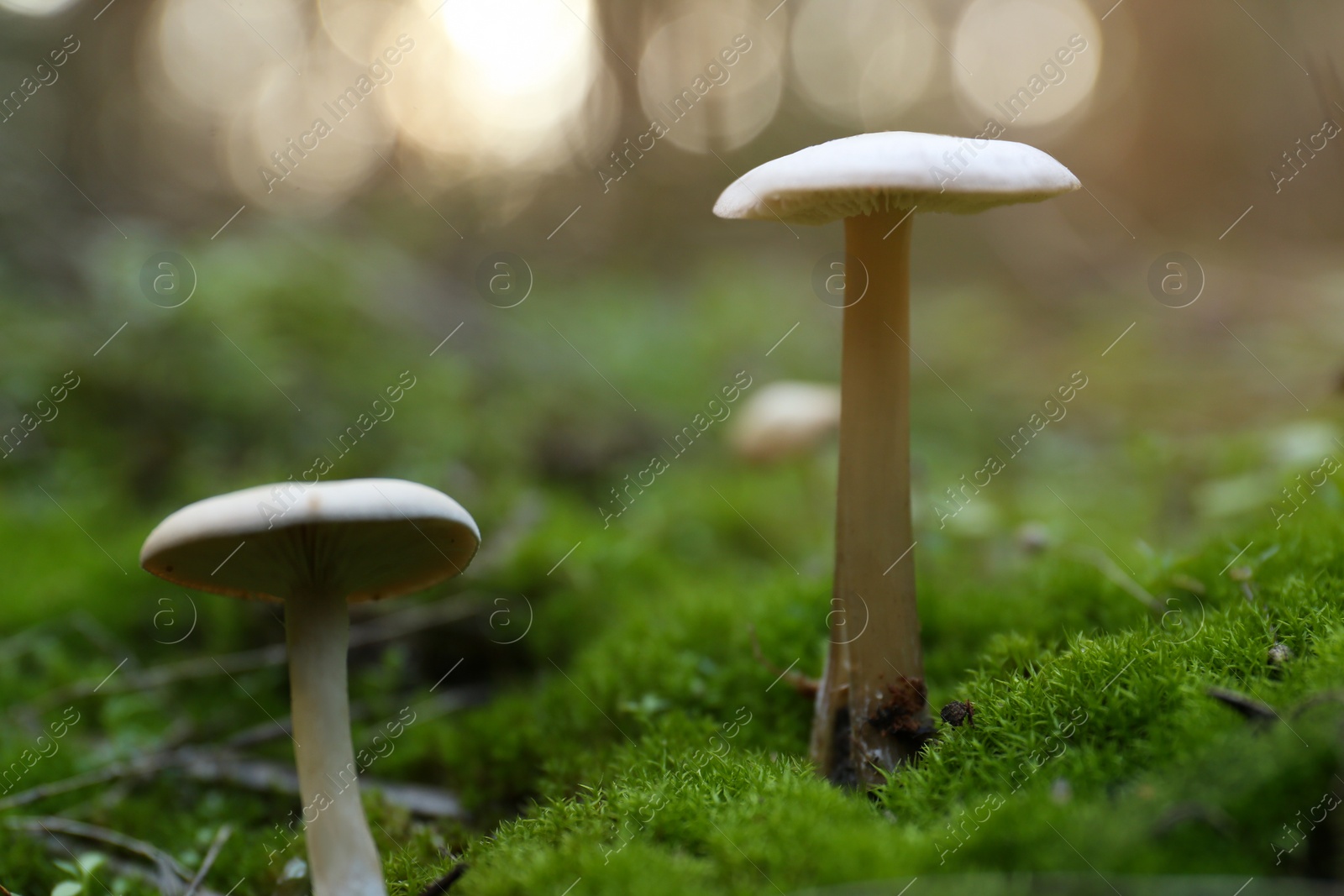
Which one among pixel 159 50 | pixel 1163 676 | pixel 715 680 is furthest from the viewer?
pixel 159 50

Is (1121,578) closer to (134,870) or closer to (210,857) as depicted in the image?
(210,857)

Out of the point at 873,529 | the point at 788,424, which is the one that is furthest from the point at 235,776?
the point at 788,424

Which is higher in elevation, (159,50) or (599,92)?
(159,50)

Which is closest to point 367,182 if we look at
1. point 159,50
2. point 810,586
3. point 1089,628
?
point 159,50

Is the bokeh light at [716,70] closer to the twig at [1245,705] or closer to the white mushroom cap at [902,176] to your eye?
the white mushroom cap at [902,176]

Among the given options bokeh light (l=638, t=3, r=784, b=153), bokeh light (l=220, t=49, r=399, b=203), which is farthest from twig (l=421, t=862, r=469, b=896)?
bokeh light (l=638, t=3, r=784, b=153)

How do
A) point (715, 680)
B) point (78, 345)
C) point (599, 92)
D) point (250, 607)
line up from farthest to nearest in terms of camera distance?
point (599, 92), point (78, 345), point (250, 607), point (715, 680)

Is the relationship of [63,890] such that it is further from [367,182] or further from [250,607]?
[367,182]
